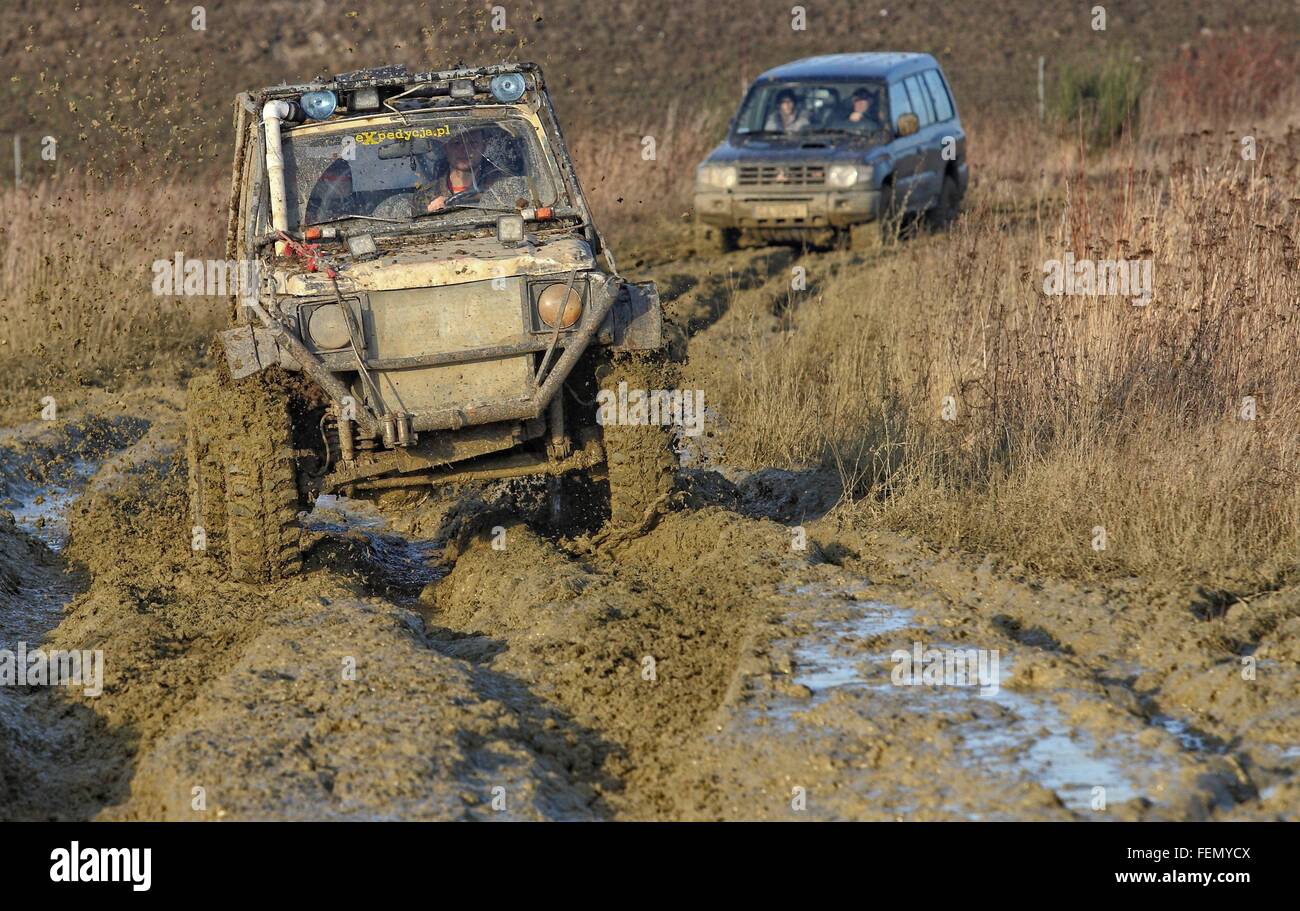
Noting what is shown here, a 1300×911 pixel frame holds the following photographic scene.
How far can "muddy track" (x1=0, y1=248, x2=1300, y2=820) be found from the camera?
475 centimetres

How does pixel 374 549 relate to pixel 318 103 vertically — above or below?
below

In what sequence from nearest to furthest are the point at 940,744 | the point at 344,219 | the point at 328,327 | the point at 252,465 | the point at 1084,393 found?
the point at 940,744
the point at 328,327
the point at 252,465
the point at 344,219
the point at 1084,393

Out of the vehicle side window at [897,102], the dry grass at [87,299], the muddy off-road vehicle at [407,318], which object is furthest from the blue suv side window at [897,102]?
the muddy off-road vehicle at [407,318]

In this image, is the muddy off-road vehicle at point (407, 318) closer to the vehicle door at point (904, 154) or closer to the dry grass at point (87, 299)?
the dry grass at point (87, 299)

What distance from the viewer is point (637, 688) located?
5.75 meters

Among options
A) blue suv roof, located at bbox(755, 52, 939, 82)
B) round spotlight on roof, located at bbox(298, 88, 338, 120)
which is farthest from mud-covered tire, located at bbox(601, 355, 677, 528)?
blue suv roof, located at bbox(755, 52, 939, 82)

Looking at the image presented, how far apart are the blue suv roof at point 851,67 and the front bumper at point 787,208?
138 cm

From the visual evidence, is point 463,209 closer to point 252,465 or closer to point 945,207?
point 252,465

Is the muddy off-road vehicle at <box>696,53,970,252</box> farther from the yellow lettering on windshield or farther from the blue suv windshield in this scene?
the yellow lettering on windshield

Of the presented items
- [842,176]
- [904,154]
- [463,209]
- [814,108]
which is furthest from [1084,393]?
[814,108]

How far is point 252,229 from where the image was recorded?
24.9ft

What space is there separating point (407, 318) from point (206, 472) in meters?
1.19

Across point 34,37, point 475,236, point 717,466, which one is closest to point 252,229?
point 475,236

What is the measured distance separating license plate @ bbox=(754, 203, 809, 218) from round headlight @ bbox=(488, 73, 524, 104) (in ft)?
25.5
